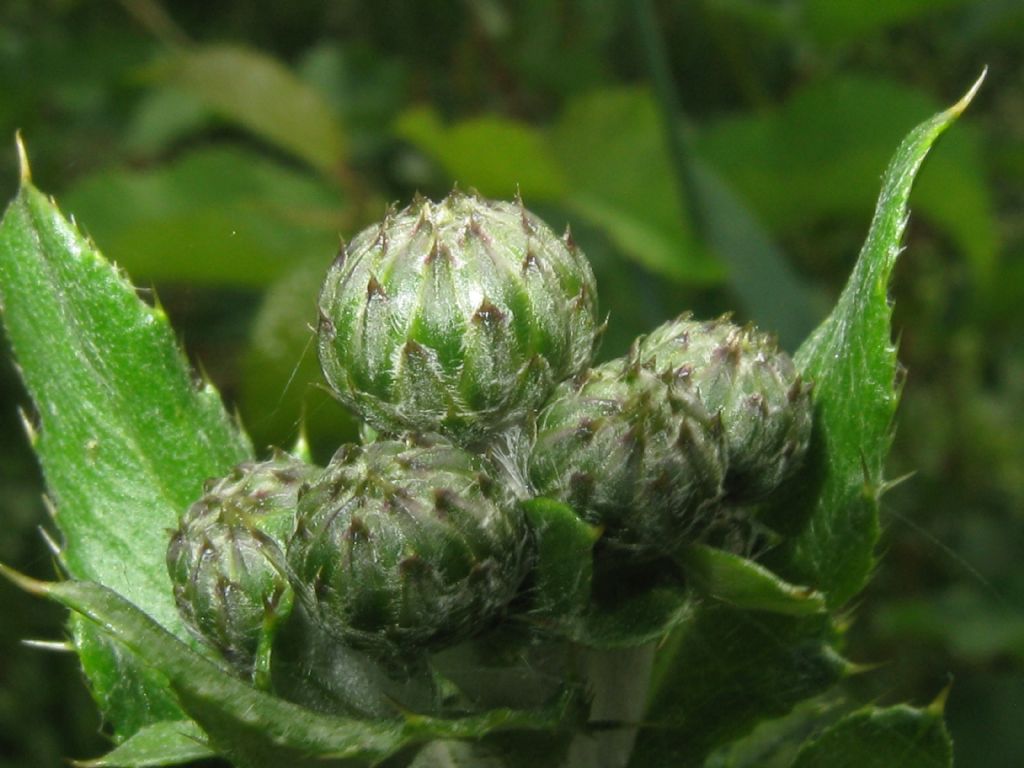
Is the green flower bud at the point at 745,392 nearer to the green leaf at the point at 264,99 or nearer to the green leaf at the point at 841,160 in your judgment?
the green leaf at the point at 264,99

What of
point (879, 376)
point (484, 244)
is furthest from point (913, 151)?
point (484, 244)

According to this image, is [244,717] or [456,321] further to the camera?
[456,321]

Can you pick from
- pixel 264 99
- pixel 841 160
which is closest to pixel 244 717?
pixel 264 99

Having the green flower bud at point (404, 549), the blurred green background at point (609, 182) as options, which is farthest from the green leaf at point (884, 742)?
the blurred green background at point (609, 182)

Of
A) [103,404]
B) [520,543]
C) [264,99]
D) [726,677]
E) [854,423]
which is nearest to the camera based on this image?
[520,543]

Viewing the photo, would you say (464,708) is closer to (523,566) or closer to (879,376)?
(523,566)

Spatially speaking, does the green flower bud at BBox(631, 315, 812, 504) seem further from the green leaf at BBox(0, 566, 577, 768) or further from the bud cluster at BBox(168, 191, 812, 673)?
the green leaf at BBox(0, 566, 577, 768)

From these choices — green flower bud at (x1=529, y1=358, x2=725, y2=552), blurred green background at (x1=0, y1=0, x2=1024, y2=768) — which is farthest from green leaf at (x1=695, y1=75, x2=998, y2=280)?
green flower bud at (x1=529, y1=358, x2=725, y2=552)

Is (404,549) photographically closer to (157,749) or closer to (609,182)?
(157,749)
